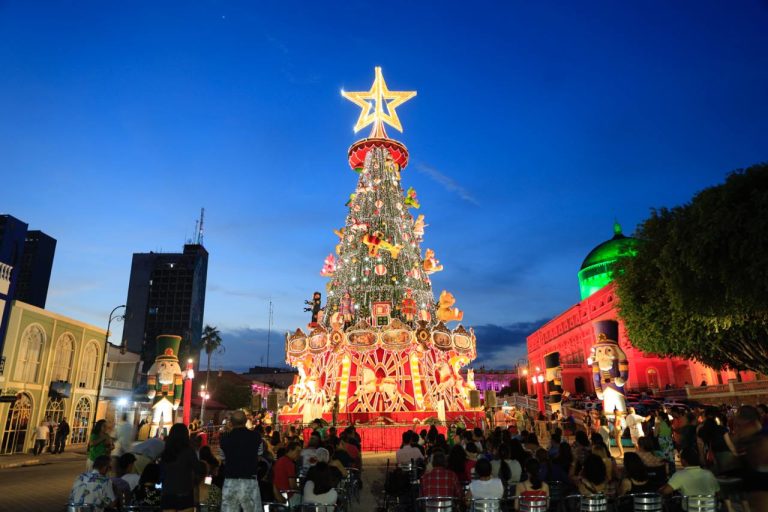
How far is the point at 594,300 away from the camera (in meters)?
54.2

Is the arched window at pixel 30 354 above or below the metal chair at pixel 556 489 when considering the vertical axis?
above

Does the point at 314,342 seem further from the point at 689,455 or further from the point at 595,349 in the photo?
the point at 689,455

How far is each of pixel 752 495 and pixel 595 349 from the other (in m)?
14.5

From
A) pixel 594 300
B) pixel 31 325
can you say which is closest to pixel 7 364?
pixel 31 325

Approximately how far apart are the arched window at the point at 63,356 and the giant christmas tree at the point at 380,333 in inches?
514

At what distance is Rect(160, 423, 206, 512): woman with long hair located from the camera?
5695 mm

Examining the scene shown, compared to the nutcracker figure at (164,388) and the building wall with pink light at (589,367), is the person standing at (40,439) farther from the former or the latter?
the building wall with pink light at (589,367)

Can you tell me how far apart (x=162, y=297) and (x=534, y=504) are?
303ft

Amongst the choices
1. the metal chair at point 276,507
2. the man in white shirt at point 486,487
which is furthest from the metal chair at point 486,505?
the metal chair at point 276,507

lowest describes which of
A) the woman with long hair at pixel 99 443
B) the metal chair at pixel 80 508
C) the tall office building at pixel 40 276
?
the metal chair at pixel 80 508

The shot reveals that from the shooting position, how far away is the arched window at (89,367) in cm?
3080

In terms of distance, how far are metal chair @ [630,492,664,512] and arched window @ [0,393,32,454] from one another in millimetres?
27445

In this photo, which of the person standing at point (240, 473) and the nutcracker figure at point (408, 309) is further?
the nutcracker figure at point (408, 309)

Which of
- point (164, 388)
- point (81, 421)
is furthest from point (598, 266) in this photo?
point (81, 421)
